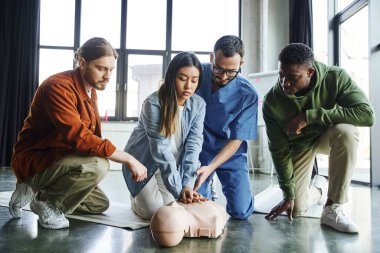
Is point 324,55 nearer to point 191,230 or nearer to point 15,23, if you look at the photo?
point 191,230

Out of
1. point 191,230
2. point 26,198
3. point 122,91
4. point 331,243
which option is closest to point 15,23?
point 122,91

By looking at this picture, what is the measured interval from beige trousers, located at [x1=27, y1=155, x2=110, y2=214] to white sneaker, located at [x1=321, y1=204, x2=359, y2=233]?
103cm

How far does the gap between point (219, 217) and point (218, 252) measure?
0.70 feet

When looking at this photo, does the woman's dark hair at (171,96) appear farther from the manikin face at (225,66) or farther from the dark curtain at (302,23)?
the dark curtain at (302,23)

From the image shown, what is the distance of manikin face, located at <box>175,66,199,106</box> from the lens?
1.62 m

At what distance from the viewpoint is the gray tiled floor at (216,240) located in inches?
53.4

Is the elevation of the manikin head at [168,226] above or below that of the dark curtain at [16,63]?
Result: below

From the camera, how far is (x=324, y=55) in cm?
459

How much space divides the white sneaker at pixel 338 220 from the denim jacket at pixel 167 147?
2.09 feet

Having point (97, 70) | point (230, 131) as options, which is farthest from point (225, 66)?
point (97, 70)

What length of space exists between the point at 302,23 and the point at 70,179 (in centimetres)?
373

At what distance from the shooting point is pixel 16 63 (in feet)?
16.6

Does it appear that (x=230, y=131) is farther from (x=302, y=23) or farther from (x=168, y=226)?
(x=302, y=23)

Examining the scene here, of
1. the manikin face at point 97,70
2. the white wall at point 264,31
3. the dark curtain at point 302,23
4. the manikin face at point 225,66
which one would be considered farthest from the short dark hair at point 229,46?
the white wall at point 264,31
